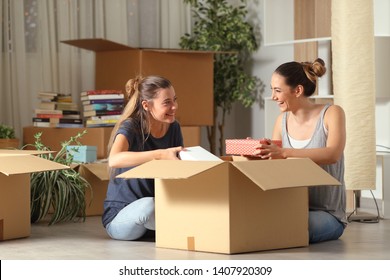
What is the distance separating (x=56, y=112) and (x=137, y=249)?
7.24 ft

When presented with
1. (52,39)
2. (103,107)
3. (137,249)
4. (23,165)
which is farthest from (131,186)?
(52,39)

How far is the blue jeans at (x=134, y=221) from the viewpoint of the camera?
3.47 meters

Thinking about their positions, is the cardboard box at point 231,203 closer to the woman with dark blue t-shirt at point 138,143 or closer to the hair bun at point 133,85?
the woman with dark blue t-shirt at point 138,143

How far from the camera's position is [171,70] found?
554 cm

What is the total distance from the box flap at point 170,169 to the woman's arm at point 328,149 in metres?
0.32

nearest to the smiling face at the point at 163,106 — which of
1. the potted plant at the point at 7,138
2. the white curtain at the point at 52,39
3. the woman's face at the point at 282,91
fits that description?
the woman's face at the point at 282,91

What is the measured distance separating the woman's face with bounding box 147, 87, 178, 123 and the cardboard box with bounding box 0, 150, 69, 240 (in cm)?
43

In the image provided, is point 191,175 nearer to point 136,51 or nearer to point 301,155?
point 301,155

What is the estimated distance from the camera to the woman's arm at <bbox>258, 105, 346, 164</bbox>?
337cm

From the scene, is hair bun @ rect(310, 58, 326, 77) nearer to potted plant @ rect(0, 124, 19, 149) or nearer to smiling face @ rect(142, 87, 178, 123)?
smiling face @ rect(142, 87, 178, 123)

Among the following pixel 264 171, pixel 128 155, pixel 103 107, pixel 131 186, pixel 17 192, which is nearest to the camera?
pixel 264 171

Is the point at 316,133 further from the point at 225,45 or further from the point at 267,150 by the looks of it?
the point at 225,45

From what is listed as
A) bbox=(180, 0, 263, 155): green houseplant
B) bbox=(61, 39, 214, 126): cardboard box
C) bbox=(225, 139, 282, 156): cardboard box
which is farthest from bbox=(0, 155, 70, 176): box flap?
bbox=(180, 0, 263, 155): green houseplant
